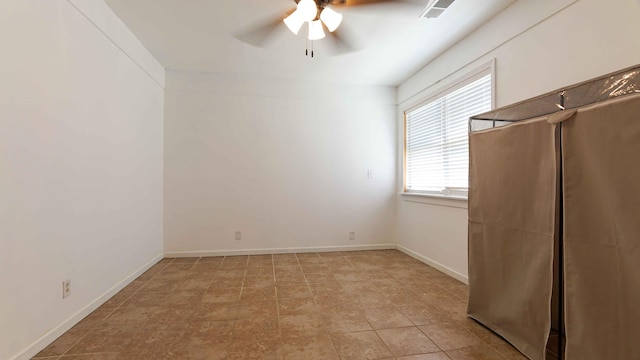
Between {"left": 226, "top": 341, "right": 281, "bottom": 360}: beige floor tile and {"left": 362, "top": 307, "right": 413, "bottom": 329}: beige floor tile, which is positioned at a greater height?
{"left": 226, "top": 341, "right": 281, "bottom": 360}: beige floor tile

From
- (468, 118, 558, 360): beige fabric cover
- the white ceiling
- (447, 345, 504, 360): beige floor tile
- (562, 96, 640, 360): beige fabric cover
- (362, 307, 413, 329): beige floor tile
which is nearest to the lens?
(562, 96, 640, 360): beige fabric cover

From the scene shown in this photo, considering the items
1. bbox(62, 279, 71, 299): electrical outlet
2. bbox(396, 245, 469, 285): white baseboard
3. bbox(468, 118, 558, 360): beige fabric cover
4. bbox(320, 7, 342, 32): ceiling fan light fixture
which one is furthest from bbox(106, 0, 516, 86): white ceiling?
bbox(396, 245, 469, 285): white baseboard

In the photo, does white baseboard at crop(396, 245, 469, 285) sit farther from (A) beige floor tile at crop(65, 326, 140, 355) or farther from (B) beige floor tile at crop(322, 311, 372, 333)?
(A) beige floor tile at crop(65, 326, 140, 355)

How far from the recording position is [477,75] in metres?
2.73

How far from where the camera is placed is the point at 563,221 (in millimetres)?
1392

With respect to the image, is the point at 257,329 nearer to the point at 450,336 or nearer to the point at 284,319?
the point at 284,319

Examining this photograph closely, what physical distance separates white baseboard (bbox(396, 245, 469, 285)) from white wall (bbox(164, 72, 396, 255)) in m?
0.35

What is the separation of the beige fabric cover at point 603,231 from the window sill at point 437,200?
4.42 feet

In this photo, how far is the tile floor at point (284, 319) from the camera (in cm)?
169

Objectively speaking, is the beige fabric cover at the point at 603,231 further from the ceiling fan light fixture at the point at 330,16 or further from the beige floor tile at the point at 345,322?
the ceiling fan light fixture at the point at 330,16

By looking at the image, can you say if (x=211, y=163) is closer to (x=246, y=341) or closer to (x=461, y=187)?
(x=246, y=341)

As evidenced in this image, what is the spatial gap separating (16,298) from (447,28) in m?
3.77

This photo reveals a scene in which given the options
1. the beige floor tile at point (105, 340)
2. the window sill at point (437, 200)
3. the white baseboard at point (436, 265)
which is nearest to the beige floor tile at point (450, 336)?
the white baseboard at point (436, 265)

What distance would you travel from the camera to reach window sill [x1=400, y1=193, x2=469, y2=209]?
9.46 ft
